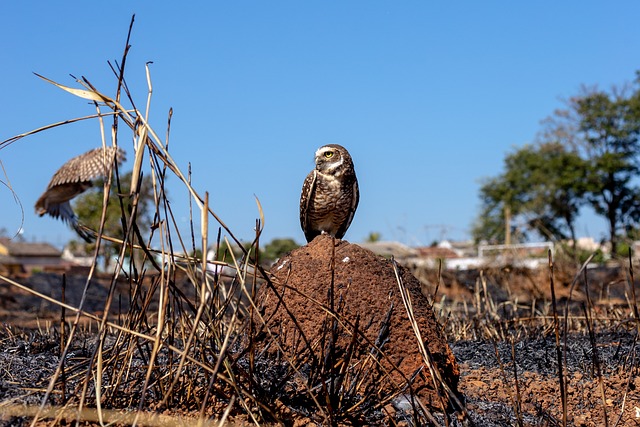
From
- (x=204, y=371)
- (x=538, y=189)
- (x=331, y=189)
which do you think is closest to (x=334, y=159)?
(x=331, y=189)

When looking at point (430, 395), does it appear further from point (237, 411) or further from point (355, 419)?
point (237, 411)

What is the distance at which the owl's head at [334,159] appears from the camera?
5879 mm

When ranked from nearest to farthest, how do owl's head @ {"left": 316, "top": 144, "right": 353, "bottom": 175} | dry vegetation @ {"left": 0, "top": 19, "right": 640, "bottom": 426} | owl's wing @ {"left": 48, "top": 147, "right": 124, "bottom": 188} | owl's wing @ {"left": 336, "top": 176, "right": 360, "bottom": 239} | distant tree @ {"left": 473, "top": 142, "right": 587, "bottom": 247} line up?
1. dry vegetation @ {"left": 0, "top": 19, "right": 640, "bottom": 426}
2. owl's head @ {"left": 316, "top": 144, "right": 353, "bottom": 175}
3. owl's wing @ {"left": 336, "top": 176, "right": 360, "bottom": 239}
4. owl's wing @ {"left": 48, "top": 147, "right": 124, "bottom": 188}
5. distant tree @ {"left": 473, "top": 142, "right": 587, "bottom": 247}

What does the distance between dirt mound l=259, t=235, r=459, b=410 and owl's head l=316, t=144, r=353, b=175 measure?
1.96 m

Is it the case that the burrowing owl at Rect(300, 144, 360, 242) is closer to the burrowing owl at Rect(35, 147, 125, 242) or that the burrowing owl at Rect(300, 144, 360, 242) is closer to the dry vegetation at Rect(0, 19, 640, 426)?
the dry vegetation at Rect(0, 19, 640, 426)

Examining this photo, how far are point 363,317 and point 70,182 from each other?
7967 mm

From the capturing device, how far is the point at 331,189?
5.91 m

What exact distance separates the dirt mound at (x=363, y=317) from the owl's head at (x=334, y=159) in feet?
6.42

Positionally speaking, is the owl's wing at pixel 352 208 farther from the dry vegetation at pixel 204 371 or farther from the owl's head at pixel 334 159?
the dry vegetation at pixel 204 371

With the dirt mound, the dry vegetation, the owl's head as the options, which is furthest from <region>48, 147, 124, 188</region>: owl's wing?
the dirt mound

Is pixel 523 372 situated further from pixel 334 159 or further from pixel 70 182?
pixel 70 182

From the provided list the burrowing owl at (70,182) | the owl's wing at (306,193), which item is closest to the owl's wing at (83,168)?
the burrowing owl at (70,182)

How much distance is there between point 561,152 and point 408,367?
175ft

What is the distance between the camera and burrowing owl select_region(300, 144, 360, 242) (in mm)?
5910
